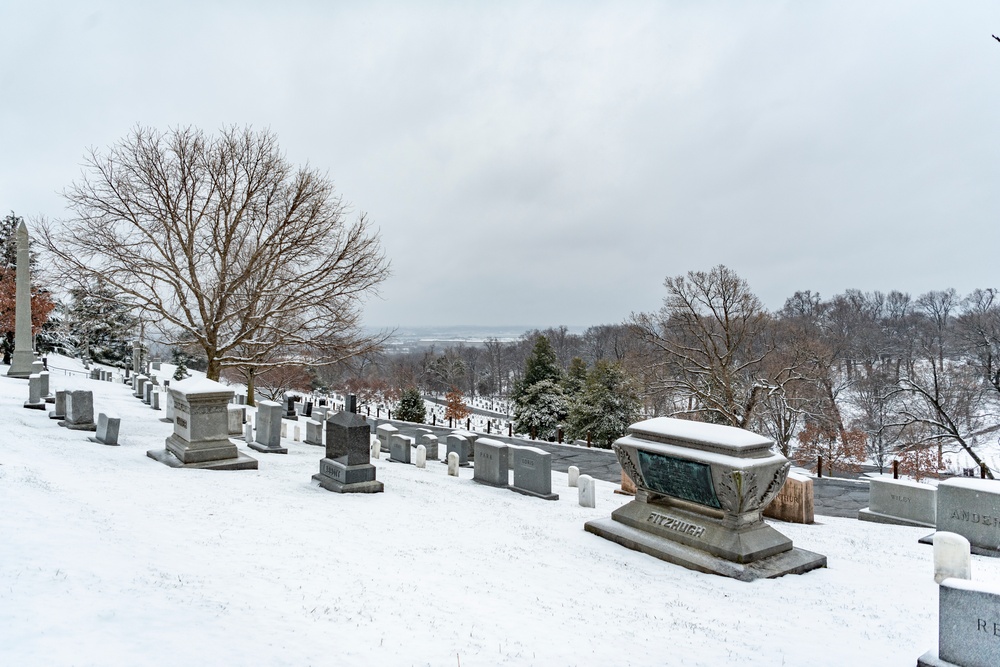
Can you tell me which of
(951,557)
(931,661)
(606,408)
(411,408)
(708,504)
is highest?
(708,504)

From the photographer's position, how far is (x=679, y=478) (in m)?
7.91

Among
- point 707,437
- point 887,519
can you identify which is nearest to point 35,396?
point 707,437

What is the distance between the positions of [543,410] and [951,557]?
32.5m

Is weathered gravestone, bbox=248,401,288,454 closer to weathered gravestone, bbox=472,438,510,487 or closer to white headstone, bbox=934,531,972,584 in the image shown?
weathered gravestone, bbox=472,438,510,487

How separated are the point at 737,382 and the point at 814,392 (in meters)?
5.65

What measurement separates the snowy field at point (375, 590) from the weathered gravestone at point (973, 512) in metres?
0.79

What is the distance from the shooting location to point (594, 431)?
110 ft

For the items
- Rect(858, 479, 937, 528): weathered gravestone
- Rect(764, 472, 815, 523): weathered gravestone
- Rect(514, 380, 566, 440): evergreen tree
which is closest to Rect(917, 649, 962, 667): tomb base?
Rect(764, 472, 815, 523): weathered gravestone

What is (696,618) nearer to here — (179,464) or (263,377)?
(179,464)

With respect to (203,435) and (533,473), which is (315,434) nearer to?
(203,435)

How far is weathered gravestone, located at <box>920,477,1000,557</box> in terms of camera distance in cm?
905

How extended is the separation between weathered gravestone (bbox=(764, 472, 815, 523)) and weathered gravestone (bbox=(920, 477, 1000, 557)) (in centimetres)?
250

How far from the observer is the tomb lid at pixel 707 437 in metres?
7.41

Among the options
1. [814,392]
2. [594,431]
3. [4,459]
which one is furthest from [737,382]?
[4,459]
